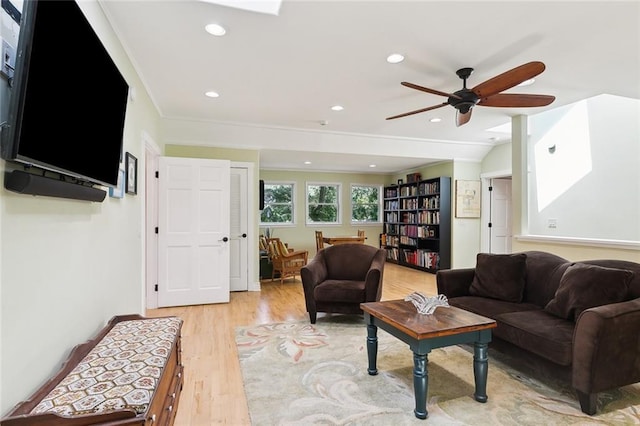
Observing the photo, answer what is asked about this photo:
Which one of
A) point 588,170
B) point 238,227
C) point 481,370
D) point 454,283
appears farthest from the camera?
point 238,227

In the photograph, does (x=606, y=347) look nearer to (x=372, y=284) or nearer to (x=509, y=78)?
(x=509, y=78)

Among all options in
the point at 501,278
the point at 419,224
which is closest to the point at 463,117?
the point at 501,278

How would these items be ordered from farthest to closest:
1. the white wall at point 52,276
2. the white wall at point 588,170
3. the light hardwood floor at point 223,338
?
the white wall at point 588,170 < the light hardwood floor at point 223,338 < the white wall at point 52,276

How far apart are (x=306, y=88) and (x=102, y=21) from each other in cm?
181

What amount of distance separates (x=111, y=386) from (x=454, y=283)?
9.44 ft

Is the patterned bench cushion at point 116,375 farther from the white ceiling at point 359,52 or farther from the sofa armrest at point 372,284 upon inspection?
the sofa armrest at point 372,284

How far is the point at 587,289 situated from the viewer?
2.34 metres

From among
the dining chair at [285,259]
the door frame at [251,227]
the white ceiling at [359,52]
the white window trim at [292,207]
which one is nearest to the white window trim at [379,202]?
the white window trim at [292,207]

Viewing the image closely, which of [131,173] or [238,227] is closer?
[131,173]

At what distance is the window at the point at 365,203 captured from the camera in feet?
29.4

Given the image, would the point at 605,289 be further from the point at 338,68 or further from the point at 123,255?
the point at 123,255

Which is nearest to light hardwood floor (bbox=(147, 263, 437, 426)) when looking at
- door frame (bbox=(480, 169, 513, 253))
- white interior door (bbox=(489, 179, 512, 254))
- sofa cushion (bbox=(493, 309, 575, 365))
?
door frame (bbox=(480, 169, 513, 253))

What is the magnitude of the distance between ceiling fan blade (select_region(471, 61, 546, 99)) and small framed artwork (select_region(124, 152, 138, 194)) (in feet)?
9.47

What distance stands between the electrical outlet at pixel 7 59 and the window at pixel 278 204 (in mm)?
6946
